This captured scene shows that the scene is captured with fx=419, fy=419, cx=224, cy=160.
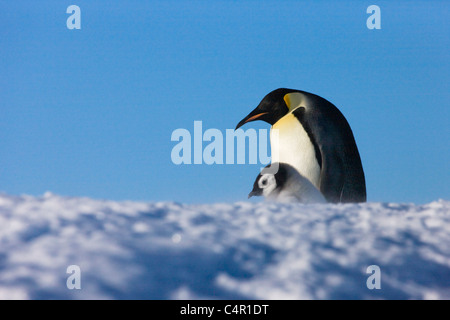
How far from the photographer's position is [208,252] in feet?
5.64

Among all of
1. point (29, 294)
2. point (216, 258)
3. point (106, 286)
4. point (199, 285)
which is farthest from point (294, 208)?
point (29, 294)

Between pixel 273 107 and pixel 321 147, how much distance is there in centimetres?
80

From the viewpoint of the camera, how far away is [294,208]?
2.31 meters

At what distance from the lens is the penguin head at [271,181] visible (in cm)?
375

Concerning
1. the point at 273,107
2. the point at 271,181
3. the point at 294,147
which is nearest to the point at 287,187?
the point at 271,181

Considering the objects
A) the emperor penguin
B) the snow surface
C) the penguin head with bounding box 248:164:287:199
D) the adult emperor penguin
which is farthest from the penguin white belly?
the snow surface

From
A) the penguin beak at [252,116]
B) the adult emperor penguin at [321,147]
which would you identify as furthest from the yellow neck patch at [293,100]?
the penguin beak at [252,116]

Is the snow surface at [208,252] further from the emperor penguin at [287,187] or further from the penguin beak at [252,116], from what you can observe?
the penguin beak at [252,116]

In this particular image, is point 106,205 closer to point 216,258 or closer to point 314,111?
point 216,258

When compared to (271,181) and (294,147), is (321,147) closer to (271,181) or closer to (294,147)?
(294,147)

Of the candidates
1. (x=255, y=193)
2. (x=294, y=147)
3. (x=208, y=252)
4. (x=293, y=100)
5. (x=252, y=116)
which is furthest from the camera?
(x=252, y=116)

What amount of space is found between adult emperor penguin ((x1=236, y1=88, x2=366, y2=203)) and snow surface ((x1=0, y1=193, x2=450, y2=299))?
73.6 inches
